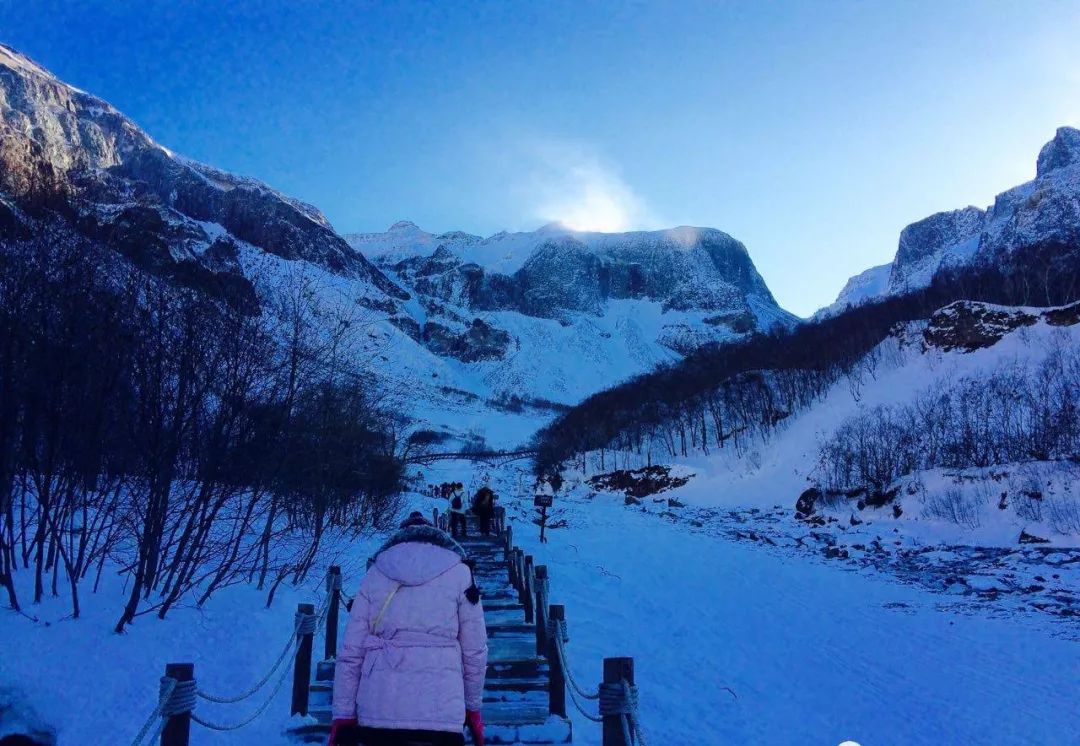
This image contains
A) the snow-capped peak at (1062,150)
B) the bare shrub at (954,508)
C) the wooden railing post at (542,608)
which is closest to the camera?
the wooden railing post at (542,608)

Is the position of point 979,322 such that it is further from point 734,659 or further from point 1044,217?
point 1044,217

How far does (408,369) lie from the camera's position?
169m

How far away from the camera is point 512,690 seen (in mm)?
6523

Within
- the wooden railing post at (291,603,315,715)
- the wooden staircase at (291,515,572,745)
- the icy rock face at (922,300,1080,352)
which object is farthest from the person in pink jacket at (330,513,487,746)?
the icy rock face at (922,300,1080,352)

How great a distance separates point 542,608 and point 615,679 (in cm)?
303

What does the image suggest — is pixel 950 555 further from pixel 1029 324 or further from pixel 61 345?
pixel 1029 324

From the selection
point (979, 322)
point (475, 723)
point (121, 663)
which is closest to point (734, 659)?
point (475, 723)

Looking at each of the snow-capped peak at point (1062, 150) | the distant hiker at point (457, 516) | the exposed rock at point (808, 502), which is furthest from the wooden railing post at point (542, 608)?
the snow-capped peak at point (1062, 150)

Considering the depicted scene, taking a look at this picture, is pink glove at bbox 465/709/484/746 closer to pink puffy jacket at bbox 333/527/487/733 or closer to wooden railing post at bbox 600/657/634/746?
pink puffy jacket at bbox 333/527/487/733

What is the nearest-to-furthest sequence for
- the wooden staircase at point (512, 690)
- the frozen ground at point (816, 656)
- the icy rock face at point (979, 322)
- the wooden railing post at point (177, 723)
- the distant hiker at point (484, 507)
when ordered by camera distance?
the wooden railing post at point (177, 723) → the wooden staircase at point (512, 690) → the frozen ground at point (816, 656) → the distant hiker at point (484, 507) → the icy rock face at point (979, 322)

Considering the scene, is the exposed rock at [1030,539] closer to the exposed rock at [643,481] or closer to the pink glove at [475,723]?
the pink glove at [475,723]

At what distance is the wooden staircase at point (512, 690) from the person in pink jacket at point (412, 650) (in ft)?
1.77

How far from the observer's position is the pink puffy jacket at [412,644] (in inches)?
122

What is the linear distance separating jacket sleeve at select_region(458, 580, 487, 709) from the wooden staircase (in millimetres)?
494
